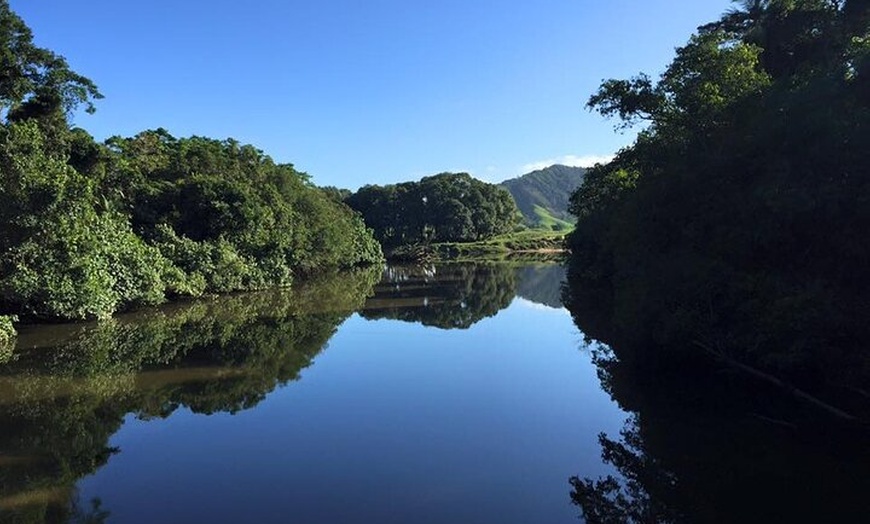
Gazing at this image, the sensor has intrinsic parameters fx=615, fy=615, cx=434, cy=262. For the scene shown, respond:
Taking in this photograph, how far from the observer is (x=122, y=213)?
3638 cm

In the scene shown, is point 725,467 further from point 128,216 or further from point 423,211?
point 423,211

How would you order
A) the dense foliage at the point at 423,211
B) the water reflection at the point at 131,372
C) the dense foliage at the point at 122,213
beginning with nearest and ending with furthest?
the water reflection at the point at 131,372 < the dense foliage at the point at 122,213 < the dense foliage at the point at 423,211

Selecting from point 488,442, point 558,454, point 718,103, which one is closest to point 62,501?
point 488,442

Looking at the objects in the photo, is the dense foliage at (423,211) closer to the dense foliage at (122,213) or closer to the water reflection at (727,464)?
the dense foliage at (122,213)

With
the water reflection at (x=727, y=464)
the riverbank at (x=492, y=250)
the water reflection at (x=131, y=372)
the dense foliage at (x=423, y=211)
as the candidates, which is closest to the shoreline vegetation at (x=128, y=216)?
the water reflection at (x=131, y=372)

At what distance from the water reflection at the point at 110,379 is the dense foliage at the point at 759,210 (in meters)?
9.99

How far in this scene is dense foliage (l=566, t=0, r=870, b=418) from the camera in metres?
10.8

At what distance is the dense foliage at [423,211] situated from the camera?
105 metres

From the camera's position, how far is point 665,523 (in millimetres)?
7469

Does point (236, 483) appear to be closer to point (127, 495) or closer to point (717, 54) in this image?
point (127, 495)

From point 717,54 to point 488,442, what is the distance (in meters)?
12.2

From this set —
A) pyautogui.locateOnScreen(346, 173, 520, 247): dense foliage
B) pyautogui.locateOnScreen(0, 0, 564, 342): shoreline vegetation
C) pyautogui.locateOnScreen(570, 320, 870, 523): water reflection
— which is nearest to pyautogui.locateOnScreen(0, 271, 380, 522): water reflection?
pyautogui.locateOnScreen(0, 0, 564, 342): shoreline vegetation

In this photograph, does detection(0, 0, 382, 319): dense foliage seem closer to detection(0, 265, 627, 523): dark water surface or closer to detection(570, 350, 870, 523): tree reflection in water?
detection(0, 265, 627, 523): dark water surface

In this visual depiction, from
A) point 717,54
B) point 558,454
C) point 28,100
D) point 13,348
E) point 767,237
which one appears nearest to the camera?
point 558,454
